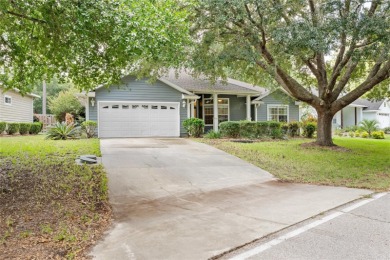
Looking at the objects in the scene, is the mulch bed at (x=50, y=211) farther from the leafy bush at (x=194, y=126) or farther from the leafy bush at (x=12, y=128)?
the leafy bush at (x=12, y=128)

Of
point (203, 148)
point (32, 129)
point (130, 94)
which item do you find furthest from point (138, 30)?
point (32, 129)

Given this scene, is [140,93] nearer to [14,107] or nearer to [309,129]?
[309,129]

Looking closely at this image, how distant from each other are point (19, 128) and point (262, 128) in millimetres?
15150

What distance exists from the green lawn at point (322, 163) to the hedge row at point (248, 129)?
2616mm

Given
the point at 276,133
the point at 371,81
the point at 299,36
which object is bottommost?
the point at 276,133

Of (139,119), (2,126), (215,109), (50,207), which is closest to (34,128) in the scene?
(2,126)

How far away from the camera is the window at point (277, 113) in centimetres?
2179

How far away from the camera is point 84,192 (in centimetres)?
612

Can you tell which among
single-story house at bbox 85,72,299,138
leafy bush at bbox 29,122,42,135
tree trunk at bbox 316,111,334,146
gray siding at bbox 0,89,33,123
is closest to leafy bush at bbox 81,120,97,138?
single-story house at bbox 85,72,299,138

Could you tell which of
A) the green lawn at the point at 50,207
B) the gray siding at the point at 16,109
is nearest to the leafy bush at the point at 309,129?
the green lawn at the point at 50,207

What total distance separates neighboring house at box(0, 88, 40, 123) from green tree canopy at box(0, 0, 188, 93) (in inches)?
481

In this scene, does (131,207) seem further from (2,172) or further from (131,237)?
(2,172)

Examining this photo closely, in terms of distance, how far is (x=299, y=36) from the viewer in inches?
369

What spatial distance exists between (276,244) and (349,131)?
25309mm
